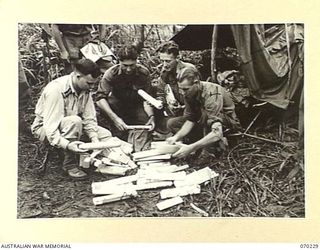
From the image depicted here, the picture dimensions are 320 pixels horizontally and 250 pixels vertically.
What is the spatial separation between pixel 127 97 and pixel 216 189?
157 millimetres

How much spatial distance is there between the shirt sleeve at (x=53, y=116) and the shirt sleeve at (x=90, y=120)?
0.03 meters

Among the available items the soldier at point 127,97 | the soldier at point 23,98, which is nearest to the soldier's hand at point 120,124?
the soldier at point 127,97

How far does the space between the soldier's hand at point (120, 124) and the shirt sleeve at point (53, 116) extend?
0.21 ft

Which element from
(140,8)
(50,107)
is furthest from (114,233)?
(140,8)

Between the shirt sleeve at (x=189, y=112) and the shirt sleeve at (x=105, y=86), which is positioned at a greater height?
the shirt sleeve at (x=105, y=86)

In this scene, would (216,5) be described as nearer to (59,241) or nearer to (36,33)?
(36,33)

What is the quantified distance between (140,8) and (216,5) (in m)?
0.09

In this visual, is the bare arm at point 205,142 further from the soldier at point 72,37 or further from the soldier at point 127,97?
the soldier at point 72,37

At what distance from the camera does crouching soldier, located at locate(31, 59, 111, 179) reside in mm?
593

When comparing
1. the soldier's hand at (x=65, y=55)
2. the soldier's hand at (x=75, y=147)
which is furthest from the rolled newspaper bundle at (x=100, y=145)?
the soldier's hand at (x=65, y=55)

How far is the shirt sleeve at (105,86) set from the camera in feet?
1.96

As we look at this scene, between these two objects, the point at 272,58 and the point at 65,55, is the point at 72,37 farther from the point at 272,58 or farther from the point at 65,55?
the point at 272,58

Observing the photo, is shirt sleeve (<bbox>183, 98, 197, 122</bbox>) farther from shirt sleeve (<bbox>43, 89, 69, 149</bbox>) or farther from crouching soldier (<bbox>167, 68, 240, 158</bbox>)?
shirt sleeve (<bbox>43, 89, 69, 149</bbox>)

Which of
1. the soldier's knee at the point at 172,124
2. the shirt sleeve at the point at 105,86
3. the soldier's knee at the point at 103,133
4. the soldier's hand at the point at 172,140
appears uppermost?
the shirt sleeve at the point at 105,86
